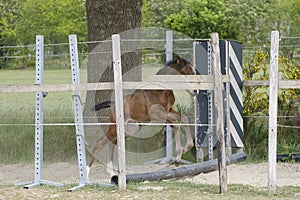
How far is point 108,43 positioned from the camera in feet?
32.9

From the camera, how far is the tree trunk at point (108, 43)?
10047 millimetres

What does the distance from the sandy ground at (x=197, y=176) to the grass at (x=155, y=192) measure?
2.60 ft

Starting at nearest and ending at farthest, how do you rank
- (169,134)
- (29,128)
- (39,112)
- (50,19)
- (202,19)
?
1. (39,112)
2. (169,134)
3. (29,128)
4. (50,19)
5. (202,19)

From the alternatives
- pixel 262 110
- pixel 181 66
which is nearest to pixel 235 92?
pixel 181 66

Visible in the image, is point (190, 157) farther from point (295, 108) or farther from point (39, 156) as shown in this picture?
point (39, 156)

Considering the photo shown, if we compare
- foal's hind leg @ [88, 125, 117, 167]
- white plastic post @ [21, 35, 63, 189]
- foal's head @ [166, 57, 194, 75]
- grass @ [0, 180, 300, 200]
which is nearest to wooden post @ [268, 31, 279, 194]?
grass @ [0, 180, 300, 200]

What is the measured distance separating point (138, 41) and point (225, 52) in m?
2.09

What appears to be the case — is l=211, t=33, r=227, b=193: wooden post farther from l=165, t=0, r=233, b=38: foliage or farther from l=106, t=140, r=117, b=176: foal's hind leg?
l=165, t=0, r=233, b=38: foliage

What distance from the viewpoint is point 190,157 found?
32.6ft

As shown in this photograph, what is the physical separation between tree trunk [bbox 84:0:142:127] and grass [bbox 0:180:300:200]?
284 centimetres

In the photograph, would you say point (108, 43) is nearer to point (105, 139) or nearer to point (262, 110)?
point (105, 139)

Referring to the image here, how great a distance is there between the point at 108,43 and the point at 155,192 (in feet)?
12.1

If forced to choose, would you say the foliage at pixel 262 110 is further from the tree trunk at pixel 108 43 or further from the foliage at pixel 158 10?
the foliage at pixel 158 10

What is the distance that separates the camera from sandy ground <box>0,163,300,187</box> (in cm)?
833
